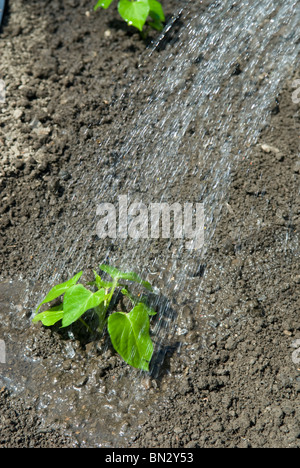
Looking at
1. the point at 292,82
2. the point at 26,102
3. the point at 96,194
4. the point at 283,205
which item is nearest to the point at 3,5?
the point at 26,102

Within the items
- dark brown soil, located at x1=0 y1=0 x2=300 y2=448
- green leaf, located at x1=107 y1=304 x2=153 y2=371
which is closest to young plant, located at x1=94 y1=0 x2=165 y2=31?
dark brown soil, located at x1=0 y1=0 x2=300 y2=448

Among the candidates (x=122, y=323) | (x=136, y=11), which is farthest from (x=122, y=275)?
(x=136, y=11)

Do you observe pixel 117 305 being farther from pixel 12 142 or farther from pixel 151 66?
pixel 151 66

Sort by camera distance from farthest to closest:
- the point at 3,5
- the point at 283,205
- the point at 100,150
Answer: the point at 3,5
the point at 100,150
the point at 283,205

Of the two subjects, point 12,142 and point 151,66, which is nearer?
point 12,142

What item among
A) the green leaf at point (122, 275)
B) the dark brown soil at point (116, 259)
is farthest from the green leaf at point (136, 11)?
the green leaf at point (122, 275)

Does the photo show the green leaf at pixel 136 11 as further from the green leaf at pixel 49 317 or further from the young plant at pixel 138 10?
the green leaf at pixel 49 317
